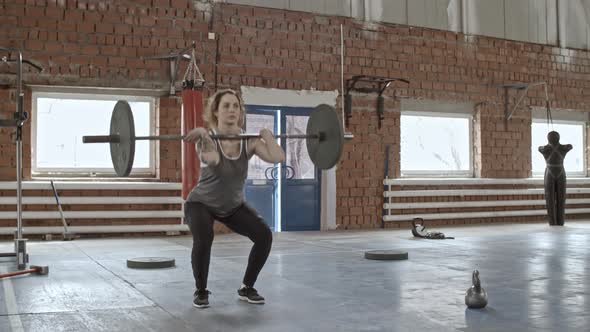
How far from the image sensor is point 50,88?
866 cm

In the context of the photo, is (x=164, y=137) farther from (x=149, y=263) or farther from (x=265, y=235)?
(x=149, y=263)

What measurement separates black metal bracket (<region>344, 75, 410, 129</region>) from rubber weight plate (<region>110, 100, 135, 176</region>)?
20.8ft

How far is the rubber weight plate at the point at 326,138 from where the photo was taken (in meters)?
3.95

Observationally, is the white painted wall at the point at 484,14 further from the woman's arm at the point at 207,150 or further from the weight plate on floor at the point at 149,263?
the woman's arm at the point at 207,150

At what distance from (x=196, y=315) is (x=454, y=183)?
26.3ft

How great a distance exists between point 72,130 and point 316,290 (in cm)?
552

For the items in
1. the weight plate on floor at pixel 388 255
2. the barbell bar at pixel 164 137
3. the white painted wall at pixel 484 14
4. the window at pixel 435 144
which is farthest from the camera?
the window at pixel 435 144

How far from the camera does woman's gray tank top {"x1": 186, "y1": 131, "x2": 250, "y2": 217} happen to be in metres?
3.80

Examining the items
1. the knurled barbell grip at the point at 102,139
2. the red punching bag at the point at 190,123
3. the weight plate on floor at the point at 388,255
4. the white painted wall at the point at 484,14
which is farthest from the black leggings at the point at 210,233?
the white painted wall at the point at 484,14

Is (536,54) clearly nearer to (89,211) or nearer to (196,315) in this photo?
(89,211)

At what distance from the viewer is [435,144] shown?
1116 cm

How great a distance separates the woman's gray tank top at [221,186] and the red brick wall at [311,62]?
5.42 metres

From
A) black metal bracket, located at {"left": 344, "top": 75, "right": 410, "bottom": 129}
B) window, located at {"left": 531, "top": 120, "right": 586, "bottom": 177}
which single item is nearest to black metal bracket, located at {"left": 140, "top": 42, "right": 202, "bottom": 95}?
black metal bracket, located at {"left": 344, "top": 75, "right": 410, "bottom": 129}

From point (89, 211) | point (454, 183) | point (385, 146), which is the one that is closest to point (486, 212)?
point (454, 183)
